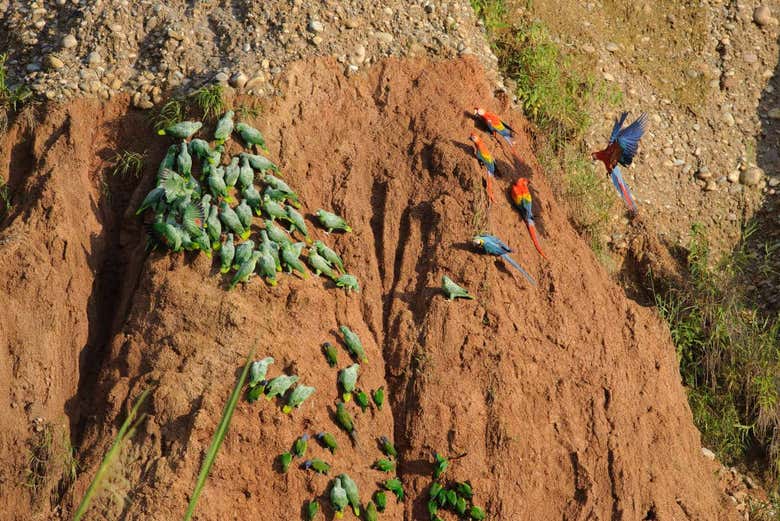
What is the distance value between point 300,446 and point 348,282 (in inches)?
48.8

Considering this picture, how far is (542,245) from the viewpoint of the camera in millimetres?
8359

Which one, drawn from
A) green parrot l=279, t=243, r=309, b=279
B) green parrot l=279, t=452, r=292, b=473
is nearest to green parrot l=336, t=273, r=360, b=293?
green parrot l=279, t=243, r=309, b=279

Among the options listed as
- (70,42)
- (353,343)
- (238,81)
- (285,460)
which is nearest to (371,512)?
(285,460)

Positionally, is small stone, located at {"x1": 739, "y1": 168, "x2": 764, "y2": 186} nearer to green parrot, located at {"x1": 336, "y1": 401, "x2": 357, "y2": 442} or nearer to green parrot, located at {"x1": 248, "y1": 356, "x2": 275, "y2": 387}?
green parrot, located at {"x1": 336, "y1": 401, "x2": 357, "y2": 442}

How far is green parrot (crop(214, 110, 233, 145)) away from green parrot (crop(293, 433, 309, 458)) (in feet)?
6.91

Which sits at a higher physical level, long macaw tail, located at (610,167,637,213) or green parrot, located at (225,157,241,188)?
green parrot, located at (225,157,241,188)

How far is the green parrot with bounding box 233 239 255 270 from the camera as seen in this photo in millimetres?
7109

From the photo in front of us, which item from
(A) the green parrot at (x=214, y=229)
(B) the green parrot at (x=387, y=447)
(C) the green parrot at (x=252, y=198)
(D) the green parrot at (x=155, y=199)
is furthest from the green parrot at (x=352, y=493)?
(D) the green parrot at (x=155, y=199)

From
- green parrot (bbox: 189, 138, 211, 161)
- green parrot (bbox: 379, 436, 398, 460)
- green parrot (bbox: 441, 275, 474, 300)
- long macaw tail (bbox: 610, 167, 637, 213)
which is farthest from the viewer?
long macaw tail (bbox: 610, 167, 637, 213)

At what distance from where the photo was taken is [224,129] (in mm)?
7543

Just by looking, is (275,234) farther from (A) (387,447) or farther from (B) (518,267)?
(B) (518,267)

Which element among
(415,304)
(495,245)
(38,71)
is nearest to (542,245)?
(495,245)

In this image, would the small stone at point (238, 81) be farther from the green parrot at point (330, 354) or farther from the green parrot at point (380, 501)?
the green parrot at point (380, 501)

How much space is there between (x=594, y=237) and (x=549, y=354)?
1.56 metres
